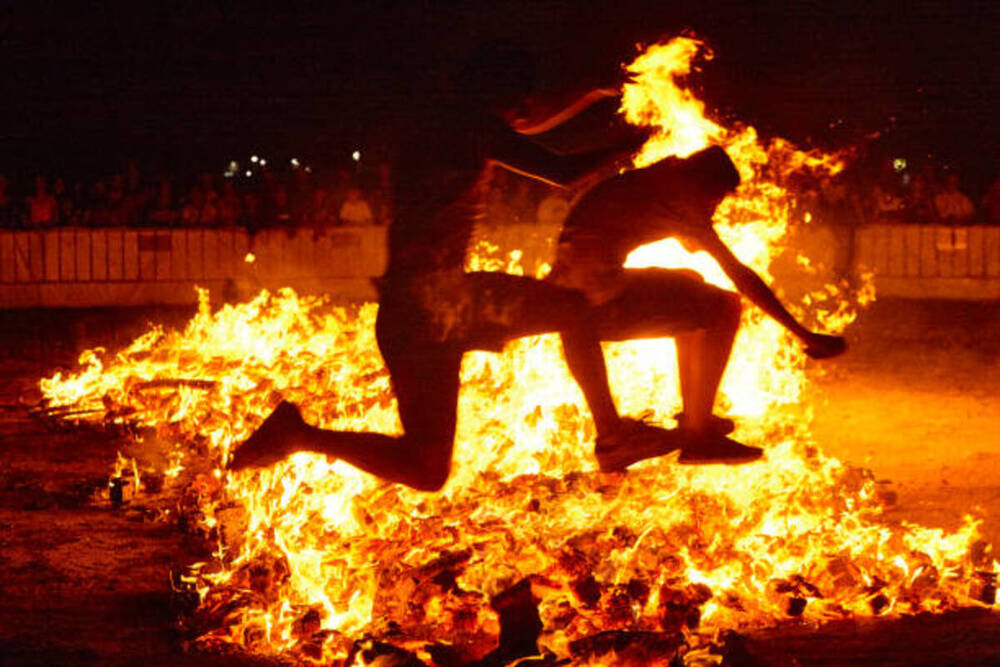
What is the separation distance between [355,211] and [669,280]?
44.7 ft

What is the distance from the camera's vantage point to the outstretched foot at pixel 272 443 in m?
5.14

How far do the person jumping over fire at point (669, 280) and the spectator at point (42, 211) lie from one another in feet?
44.8

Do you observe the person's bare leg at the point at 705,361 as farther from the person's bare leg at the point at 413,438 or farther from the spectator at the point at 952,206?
the spectator at the point at 952,206

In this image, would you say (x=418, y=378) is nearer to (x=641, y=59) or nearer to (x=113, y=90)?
(x=641, y=59)

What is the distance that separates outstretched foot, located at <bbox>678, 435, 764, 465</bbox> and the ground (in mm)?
758

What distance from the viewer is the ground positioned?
5102 millimetres

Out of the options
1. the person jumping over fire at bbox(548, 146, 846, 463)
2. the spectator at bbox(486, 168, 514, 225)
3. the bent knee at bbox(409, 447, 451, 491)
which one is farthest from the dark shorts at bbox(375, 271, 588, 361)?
the spectator at bbox(486, 168, 514, 225)

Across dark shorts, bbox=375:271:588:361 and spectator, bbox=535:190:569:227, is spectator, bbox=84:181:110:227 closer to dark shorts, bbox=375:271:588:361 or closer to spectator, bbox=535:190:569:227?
spectator, bbox=535:190:569:227

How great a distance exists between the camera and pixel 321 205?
18.4 metres

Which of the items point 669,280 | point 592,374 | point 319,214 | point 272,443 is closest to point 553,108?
point 669,280

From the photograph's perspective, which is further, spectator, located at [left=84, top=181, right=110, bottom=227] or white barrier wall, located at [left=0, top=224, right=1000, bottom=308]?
spectator, located at [left=84, top=181, right=110, bottom=227]

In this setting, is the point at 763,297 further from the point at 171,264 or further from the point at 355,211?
the point at 355,211

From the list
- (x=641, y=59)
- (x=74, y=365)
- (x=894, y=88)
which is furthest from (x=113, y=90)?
(x=641, y=59)

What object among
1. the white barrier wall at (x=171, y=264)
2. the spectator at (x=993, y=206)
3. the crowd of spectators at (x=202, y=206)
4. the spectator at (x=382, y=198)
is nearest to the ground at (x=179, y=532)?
the white barrier wall at (x=171, y=264)
